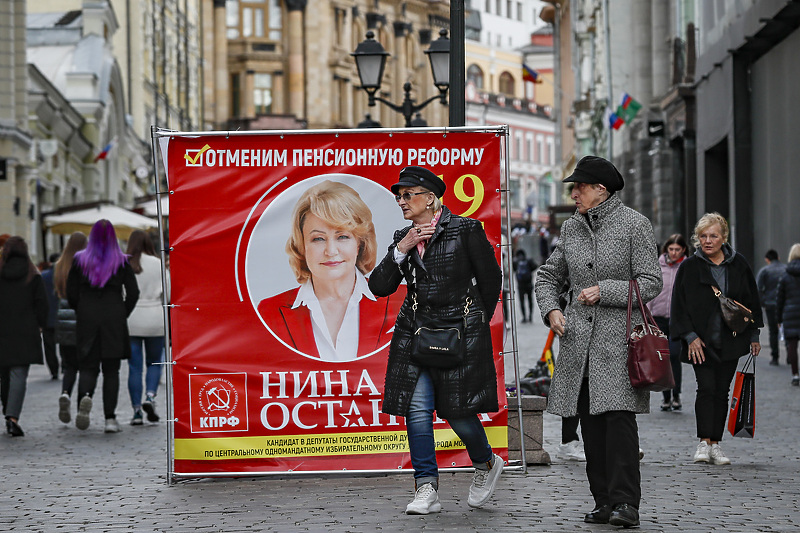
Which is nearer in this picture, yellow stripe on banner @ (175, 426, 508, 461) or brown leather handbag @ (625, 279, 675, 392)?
brown leather handbag @ (625, 279, 675, 392)

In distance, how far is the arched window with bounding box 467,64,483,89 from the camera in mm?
138625

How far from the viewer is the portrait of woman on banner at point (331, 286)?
884 centimetres

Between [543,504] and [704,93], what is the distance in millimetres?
22272

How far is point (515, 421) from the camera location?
9.33 metres

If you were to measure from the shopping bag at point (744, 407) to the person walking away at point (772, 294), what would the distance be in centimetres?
837

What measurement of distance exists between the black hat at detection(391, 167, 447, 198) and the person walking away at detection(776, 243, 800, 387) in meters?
8.95

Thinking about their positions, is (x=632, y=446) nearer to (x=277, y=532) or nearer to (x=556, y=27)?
(x=277, y=532)

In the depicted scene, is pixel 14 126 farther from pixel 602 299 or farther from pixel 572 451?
pixel 602 299

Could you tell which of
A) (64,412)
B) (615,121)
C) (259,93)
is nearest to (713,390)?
(64,412)

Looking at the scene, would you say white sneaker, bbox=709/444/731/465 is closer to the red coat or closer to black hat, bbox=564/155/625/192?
the red coat

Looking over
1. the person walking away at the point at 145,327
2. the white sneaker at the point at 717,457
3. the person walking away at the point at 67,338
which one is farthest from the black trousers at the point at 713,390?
the person walking away at the point at 67,338

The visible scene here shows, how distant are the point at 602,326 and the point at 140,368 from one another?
21.1ft

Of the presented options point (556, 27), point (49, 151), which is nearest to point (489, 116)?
point (556, 27)


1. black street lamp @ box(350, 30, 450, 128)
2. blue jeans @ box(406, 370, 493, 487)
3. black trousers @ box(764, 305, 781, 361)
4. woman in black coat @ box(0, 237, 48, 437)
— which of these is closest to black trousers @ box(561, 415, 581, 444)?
blue jeans @ box(406, 370, 493, 487)
